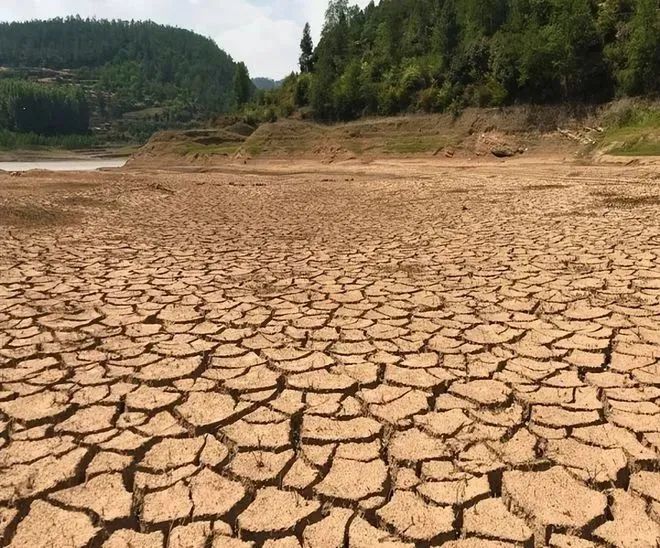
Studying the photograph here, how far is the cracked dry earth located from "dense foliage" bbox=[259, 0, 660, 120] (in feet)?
89.4

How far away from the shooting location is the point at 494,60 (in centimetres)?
3369

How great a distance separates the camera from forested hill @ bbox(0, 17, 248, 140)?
13188 cm

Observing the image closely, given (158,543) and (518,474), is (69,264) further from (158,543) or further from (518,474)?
(518,474)

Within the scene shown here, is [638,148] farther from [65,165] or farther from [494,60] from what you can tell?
[65,165]

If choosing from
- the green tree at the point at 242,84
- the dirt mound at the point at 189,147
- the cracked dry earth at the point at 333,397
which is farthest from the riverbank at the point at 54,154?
the cracked dry earth at the point at 333,397

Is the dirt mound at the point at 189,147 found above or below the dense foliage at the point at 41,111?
below

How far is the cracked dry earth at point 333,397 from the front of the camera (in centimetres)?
193

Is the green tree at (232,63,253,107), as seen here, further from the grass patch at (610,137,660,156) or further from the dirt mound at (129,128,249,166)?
the grass patch at (610,137,660,156)

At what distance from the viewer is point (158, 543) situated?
5.97 ft

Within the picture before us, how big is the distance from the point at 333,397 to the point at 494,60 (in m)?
35.6

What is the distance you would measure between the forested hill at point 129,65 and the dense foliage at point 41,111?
14.8 meters

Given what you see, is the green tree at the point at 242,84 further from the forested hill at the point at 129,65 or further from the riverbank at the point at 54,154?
the forested hill at the point at 129,65

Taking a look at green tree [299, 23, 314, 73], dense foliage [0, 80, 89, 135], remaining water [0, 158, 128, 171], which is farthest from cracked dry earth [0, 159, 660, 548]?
dense foliage [0, 80, 89, 135]

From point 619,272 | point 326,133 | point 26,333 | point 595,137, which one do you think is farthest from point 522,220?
point 326,133
